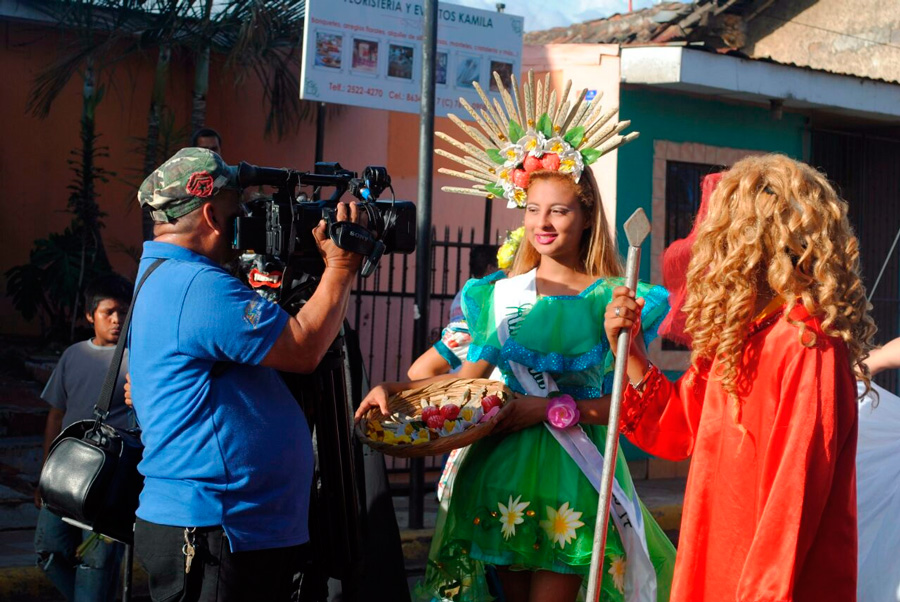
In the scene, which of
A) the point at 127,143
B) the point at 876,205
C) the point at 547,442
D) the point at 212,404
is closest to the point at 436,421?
the point at 547,442

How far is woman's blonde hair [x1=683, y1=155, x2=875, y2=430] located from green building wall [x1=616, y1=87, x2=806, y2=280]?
6.64 metres

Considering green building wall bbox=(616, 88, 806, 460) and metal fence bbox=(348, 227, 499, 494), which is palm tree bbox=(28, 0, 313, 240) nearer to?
metal fence bbox=(348, 227, 499, 494)

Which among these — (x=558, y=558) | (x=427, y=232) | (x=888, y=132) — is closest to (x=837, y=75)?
(x=888, y=132)

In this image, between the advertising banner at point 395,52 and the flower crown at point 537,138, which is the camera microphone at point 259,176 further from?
the advertising banner at point 395,52

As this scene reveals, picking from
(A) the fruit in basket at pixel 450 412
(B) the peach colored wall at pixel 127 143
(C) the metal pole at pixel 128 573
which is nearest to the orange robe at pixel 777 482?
(A) the fruit in basket at pixel 450 412

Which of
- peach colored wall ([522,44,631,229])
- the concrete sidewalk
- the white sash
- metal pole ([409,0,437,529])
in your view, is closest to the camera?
the white sash

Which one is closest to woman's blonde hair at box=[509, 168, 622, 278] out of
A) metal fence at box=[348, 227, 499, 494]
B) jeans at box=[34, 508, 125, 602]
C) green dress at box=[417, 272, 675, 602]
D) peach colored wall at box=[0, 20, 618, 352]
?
green dress at box=[417, 272, 675, 602]

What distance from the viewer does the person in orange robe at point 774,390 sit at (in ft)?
8.52

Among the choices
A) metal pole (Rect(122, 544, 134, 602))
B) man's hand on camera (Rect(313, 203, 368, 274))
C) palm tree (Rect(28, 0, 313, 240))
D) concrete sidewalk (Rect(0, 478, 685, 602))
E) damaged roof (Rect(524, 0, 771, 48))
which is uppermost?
damaged roof (Rect(524, 0, 771, 48))

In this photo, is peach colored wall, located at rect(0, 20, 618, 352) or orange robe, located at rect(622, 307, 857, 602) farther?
peach colored wall, located at rect(0, 20, 618, 352)

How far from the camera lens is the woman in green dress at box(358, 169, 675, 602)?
366cm

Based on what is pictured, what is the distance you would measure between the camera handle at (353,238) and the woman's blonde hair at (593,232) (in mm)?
965

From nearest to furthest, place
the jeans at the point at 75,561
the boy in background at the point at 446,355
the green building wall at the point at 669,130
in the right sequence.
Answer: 1. the boy in background at the point at 446,355
2. the jeans at the point at 75,561
3. the green building wall at the point at 669,130

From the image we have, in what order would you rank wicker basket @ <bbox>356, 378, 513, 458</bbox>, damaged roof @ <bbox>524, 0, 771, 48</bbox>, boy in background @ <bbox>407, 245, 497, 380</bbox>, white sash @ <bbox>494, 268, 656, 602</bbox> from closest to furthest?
wicker basket @ <bbox>356, 378, 513, 458</bbox> < white sash @ <bbox>494, 268, 656, 602</bbox> < boy in background @ <bbox>407, 245, 497, 380</bbox> < damaged roof @ <bbox>524, 0, 771, 48</bbox>
